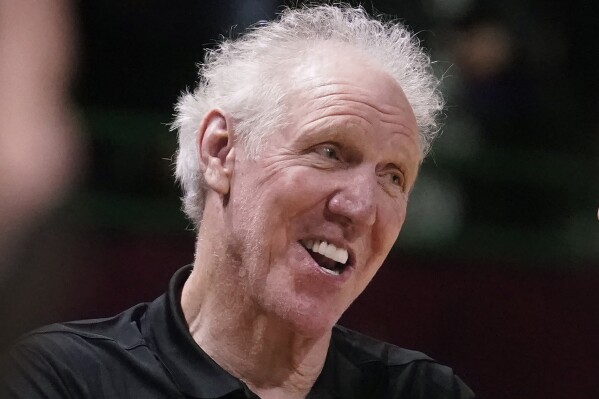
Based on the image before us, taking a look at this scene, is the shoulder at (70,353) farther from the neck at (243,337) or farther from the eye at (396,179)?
the eye at (396,179)

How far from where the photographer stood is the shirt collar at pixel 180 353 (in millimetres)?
1301

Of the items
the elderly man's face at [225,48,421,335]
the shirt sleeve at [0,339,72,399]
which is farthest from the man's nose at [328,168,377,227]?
the shirt sleeve at [0,339,72,399]

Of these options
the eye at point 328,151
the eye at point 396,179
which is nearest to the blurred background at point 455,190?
the eye at point 396,179

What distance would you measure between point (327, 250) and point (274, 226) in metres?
0.09

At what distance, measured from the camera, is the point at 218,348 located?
1.37 m

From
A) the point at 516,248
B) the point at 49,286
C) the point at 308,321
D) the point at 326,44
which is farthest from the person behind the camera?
the point at 516,248

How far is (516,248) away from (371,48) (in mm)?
455

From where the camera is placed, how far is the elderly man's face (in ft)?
4.29

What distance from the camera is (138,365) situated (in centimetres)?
131

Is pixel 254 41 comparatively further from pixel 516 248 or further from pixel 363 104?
pixel 516 248

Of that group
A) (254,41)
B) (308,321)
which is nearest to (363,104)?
(254,41)

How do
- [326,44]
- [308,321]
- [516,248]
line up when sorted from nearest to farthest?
[308,321], [326,44], [516,248]

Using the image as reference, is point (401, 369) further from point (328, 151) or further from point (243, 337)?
point (328, 151)

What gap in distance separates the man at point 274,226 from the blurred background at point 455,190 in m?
0.05
